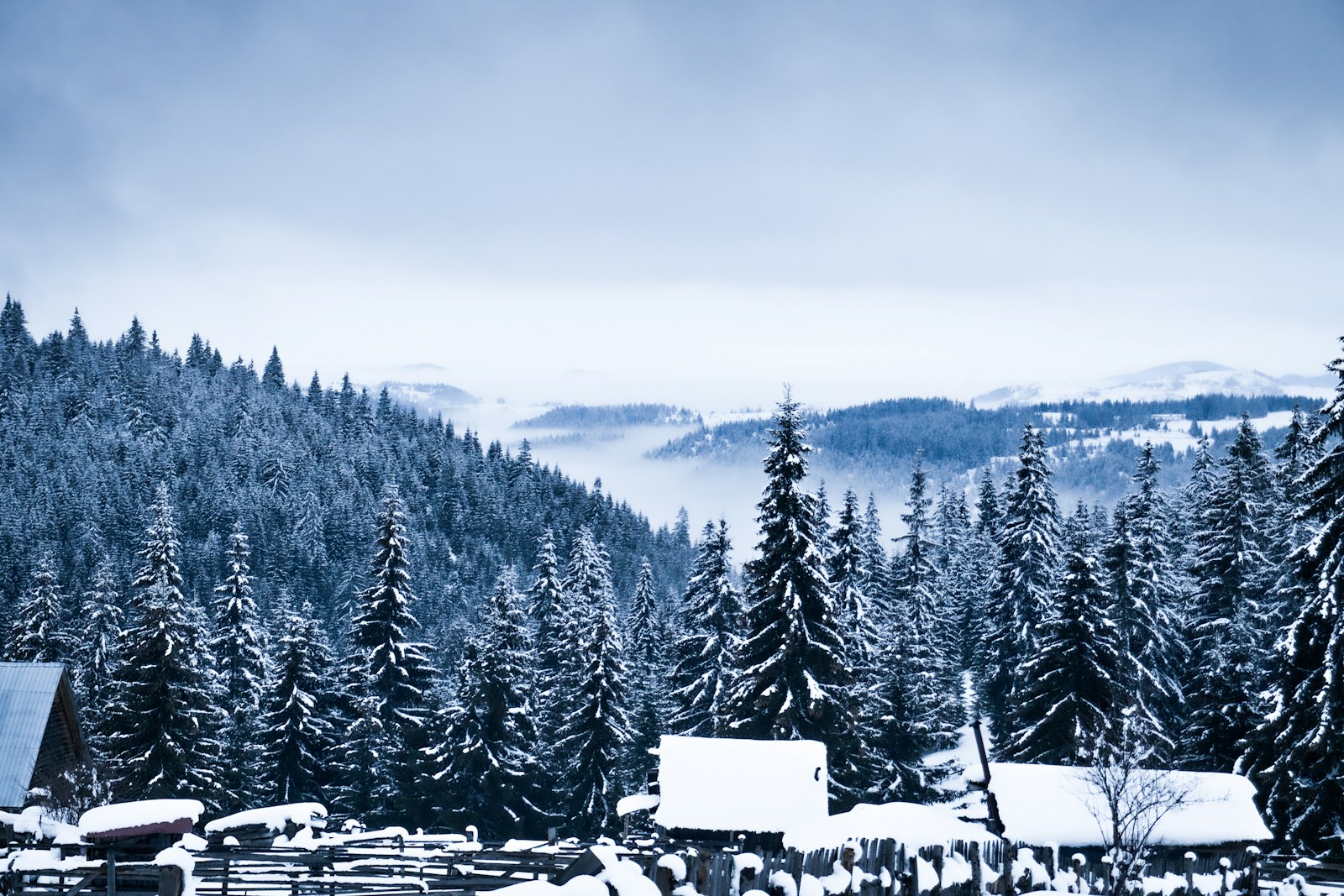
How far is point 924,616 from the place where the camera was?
178ft

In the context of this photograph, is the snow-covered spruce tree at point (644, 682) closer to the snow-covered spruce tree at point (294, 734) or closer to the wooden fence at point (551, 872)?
the snow-covered spruce tree at point (294, 734)

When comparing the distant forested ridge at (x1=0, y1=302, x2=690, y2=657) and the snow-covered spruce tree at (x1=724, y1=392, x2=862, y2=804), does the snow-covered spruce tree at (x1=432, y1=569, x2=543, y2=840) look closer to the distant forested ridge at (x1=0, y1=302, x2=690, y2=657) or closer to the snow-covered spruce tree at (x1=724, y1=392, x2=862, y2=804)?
the snow-covered spruce tree at (x1=724, y1=392, x2=862, y2=804)

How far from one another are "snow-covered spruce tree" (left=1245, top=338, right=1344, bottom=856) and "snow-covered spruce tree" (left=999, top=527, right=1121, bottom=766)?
830cm

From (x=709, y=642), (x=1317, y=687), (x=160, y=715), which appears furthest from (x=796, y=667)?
(x=160, y=715)

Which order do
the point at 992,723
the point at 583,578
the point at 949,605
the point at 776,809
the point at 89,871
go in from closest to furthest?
the point at 89,871, the point at 776,809, the point at 992,723, the point at 583,578, the point at 949,605

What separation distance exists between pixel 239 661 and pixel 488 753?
18.0 meters

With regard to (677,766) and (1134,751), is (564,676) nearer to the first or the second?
(677,766)

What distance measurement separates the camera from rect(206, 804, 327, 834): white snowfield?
28.3 metres

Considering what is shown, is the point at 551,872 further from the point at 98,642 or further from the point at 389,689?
the point at 98,642

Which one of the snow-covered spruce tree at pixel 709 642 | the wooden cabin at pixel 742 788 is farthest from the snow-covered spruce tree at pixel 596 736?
the wooden cabin at pixel 742 788

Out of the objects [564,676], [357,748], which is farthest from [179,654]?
[564,676]

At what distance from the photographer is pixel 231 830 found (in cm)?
2948

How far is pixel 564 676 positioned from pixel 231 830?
22969 millimetres

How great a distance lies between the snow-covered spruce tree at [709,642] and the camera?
42.6 m
